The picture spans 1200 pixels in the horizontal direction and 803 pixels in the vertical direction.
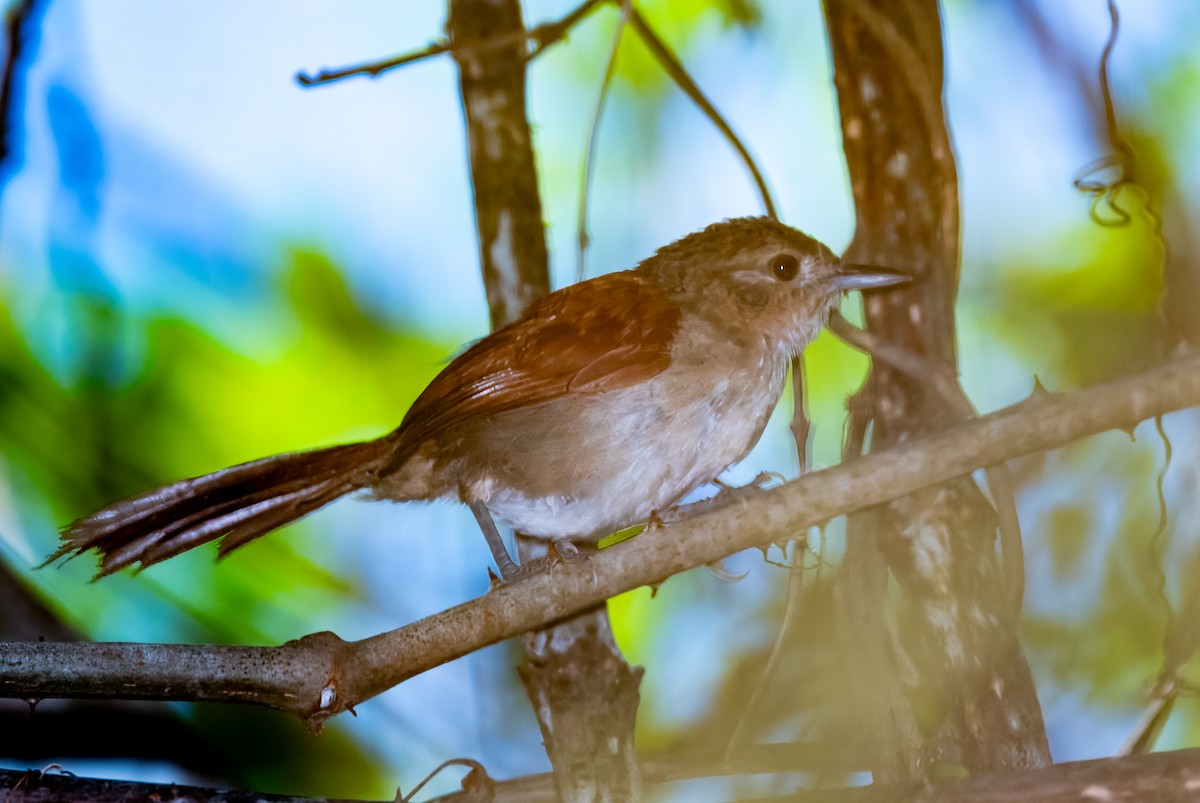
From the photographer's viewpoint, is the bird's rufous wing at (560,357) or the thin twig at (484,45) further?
the thin twig at (484,45)

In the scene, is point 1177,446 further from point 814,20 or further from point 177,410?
point 177,410

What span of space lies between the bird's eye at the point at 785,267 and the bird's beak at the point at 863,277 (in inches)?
1.9

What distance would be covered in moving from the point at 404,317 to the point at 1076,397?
99 centimetres

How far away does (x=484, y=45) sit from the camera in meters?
1.54

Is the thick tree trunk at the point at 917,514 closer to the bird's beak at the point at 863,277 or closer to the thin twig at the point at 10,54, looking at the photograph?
the bird's beak at the point at 863,277

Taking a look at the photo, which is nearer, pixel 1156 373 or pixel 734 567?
pixel 1156 373

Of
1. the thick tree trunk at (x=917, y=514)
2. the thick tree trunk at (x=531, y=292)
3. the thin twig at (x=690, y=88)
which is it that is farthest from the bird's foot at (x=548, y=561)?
the thin twig at (x=690, y=88)

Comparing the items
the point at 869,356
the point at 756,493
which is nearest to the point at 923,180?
the point at 869,356

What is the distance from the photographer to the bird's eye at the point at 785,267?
1308 mm

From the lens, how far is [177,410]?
1.65m

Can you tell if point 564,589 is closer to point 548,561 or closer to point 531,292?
point 548,561

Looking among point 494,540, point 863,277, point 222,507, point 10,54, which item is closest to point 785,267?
point 863,277

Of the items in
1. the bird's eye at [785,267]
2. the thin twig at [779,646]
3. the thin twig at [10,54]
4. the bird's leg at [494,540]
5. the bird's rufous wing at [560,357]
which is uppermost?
the thin twig at [10,54]

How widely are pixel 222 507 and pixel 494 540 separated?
1.16 ft
